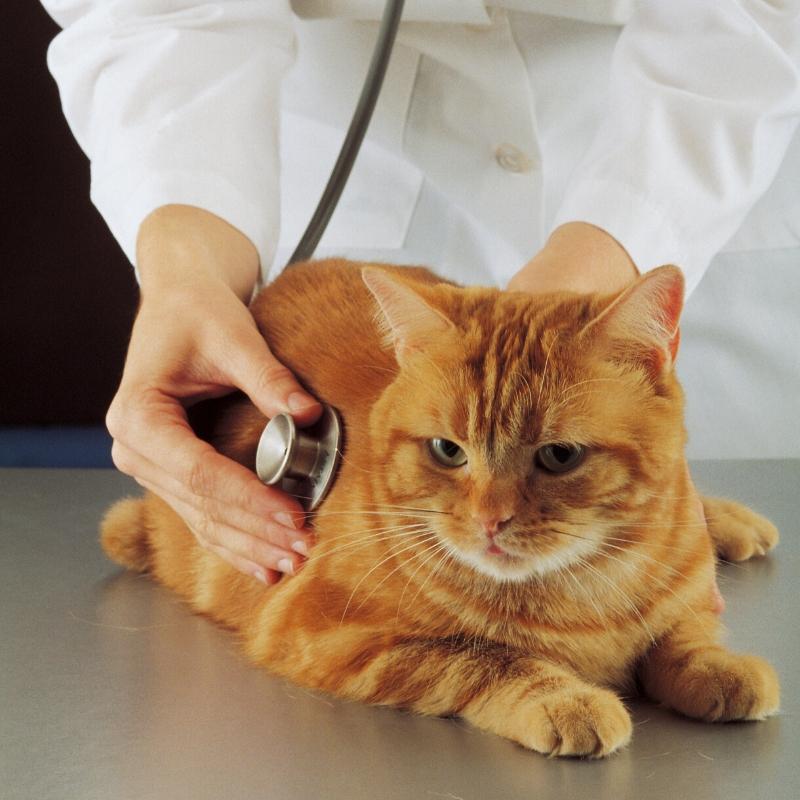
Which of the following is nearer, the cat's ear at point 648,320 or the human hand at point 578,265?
the cat's ear at point 648,320

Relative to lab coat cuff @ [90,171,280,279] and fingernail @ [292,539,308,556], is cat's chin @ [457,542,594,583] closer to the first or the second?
fingernail @ [292,539,308,556]

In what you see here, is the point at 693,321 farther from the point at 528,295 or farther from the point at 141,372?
the point at 141,372

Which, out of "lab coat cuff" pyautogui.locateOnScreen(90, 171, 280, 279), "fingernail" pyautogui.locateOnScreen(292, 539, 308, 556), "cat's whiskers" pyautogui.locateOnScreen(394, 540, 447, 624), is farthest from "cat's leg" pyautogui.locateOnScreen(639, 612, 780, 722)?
"lab coat cuff" pyautogui.locateOnScreen(90, 171, 280, 279)

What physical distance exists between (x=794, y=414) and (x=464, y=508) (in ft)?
3.98

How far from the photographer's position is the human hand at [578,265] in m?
1.36

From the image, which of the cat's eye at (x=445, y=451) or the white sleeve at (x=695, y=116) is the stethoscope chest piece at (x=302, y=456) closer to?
the cat's eye at (x=445, y=451)

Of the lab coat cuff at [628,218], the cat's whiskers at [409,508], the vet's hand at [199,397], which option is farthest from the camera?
the lab coat cuff at [628,218]

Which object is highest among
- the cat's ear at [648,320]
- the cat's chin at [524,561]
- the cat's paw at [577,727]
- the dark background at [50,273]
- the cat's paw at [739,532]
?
the cat's ear at [648,320]

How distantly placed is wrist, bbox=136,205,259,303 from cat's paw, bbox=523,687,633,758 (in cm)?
70

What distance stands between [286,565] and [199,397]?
0.99 ft

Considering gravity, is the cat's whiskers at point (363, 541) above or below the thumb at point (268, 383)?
below

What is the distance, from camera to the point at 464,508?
3.43 ft

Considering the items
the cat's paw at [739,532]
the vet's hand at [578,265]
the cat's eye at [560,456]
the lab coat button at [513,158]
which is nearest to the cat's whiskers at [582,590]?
the cat's eye at [560,456]

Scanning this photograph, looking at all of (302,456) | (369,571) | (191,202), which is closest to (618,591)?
(369,571)
